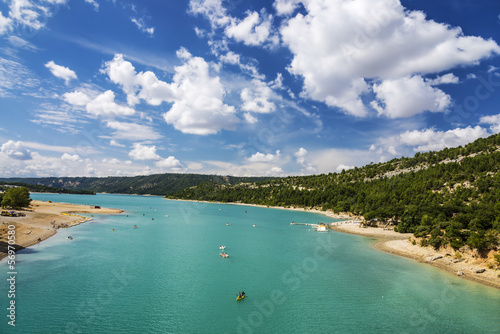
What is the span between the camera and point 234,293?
3631 centimetres

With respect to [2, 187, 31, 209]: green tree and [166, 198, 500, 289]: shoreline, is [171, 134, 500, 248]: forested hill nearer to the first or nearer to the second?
[166, 198, 500, 289]: shoreline

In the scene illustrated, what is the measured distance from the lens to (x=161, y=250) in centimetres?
6175

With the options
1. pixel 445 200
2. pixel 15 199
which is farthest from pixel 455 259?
pixel 15 199

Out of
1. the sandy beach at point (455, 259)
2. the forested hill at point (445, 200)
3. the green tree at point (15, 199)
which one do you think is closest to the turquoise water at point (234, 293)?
the sandy beach at point (455, 259)

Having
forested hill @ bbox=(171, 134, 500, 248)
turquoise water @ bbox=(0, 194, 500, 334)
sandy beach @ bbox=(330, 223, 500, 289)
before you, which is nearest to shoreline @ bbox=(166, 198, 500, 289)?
sandy beach @ bbox=(330, 223, 500, 289)

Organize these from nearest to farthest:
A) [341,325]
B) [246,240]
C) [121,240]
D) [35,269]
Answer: [341,325], [35,269], [121,240], [246,240]

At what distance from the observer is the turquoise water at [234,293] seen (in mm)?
28172

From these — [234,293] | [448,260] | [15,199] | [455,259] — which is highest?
[15,199]

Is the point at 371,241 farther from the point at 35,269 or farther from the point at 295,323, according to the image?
the point at 35,269

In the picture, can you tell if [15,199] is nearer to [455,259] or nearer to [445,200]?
[455,259]

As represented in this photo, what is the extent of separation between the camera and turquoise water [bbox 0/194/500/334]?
28.2 m

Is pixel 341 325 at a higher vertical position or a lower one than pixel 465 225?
lower

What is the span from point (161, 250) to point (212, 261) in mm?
15852

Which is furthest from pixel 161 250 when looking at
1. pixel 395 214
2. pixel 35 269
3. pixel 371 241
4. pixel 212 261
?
pixel 395 214
